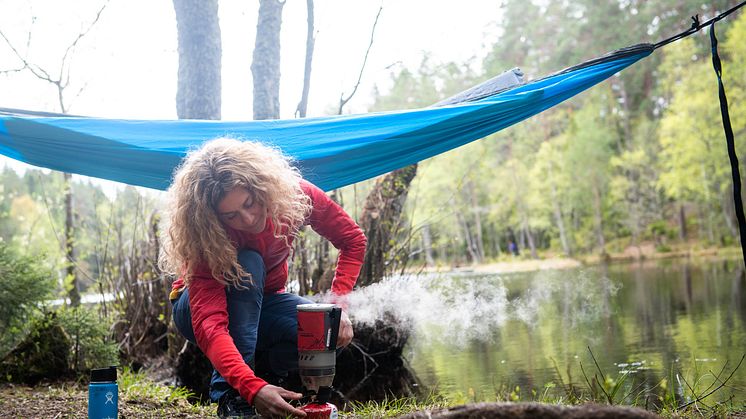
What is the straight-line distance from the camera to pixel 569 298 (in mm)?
7020

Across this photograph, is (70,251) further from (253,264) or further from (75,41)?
(253,264)

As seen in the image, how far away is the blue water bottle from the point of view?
1547 millimetres

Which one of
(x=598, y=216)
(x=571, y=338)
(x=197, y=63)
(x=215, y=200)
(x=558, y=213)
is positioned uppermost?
(x=197, y=63)

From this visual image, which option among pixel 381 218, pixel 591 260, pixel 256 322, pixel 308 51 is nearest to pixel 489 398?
pixel 256 322

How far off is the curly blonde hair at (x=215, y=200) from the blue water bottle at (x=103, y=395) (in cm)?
29

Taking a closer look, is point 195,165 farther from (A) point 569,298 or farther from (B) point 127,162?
(A) point 569,298

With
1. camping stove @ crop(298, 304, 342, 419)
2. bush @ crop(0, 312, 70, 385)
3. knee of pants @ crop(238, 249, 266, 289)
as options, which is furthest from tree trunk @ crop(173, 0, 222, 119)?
camping stove @ crop(298, 304, 342, 419)

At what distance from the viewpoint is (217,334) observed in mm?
1480

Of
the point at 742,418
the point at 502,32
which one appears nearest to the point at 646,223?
the point at 502,32

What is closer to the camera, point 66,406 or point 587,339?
point 66,406

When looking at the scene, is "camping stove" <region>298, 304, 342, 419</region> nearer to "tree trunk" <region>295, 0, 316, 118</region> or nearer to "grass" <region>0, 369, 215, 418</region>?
"grass" <region>0, 369, 215, 418</region>

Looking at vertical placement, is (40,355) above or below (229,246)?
below

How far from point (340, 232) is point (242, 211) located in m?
0.44

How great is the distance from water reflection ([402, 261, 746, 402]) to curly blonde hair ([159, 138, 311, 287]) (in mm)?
1039
